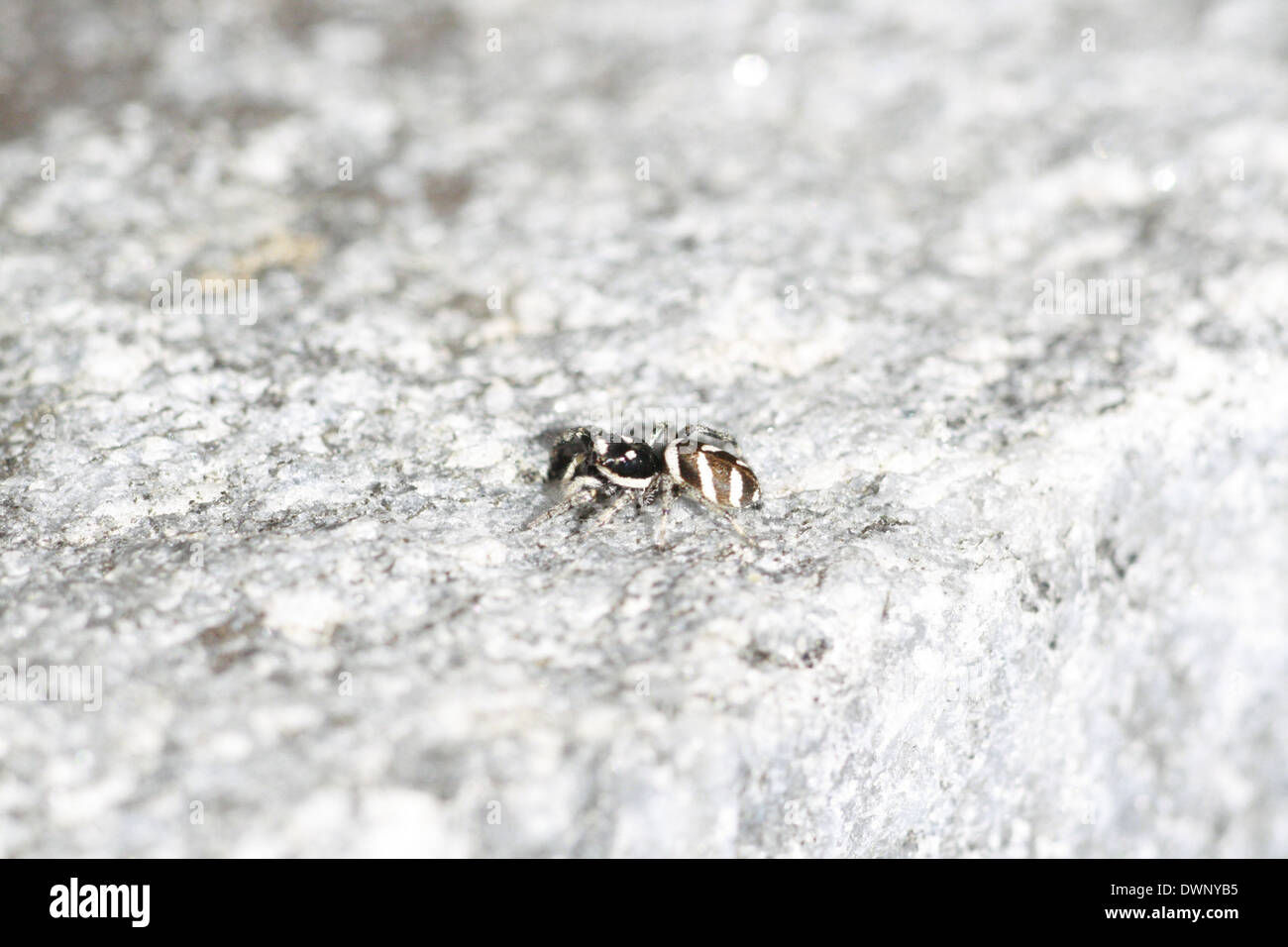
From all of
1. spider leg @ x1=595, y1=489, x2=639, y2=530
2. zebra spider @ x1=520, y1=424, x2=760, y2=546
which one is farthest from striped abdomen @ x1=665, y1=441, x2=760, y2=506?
spider leg @ x1=595, y1=489, x2=639, y2=530

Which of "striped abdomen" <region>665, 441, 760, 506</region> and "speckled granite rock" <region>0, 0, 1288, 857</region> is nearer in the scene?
"speckled granite rock" <region>0, 0, 1288, 857</region>

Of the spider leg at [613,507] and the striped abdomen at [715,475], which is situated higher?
the striped abdomen at [715,475]

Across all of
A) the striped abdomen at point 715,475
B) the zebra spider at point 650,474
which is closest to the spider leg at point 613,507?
the zebra spider at point 650,474

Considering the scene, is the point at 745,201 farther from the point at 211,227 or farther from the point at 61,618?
the point at 61,618

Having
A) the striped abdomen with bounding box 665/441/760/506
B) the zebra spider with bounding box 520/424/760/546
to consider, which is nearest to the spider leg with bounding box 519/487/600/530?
the zebra spider with bounding box 520/424/760/546

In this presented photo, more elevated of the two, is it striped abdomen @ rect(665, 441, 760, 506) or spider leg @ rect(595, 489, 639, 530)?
striped abdomen @ rect(665, 441, 760, 506)

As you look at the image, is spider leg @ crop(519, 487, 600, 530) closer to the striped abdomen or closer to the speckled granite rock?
the speckled granite rock

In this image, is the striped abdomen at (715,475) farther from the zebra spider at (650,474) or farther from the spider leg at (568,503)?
the spider leg at (568,503)
